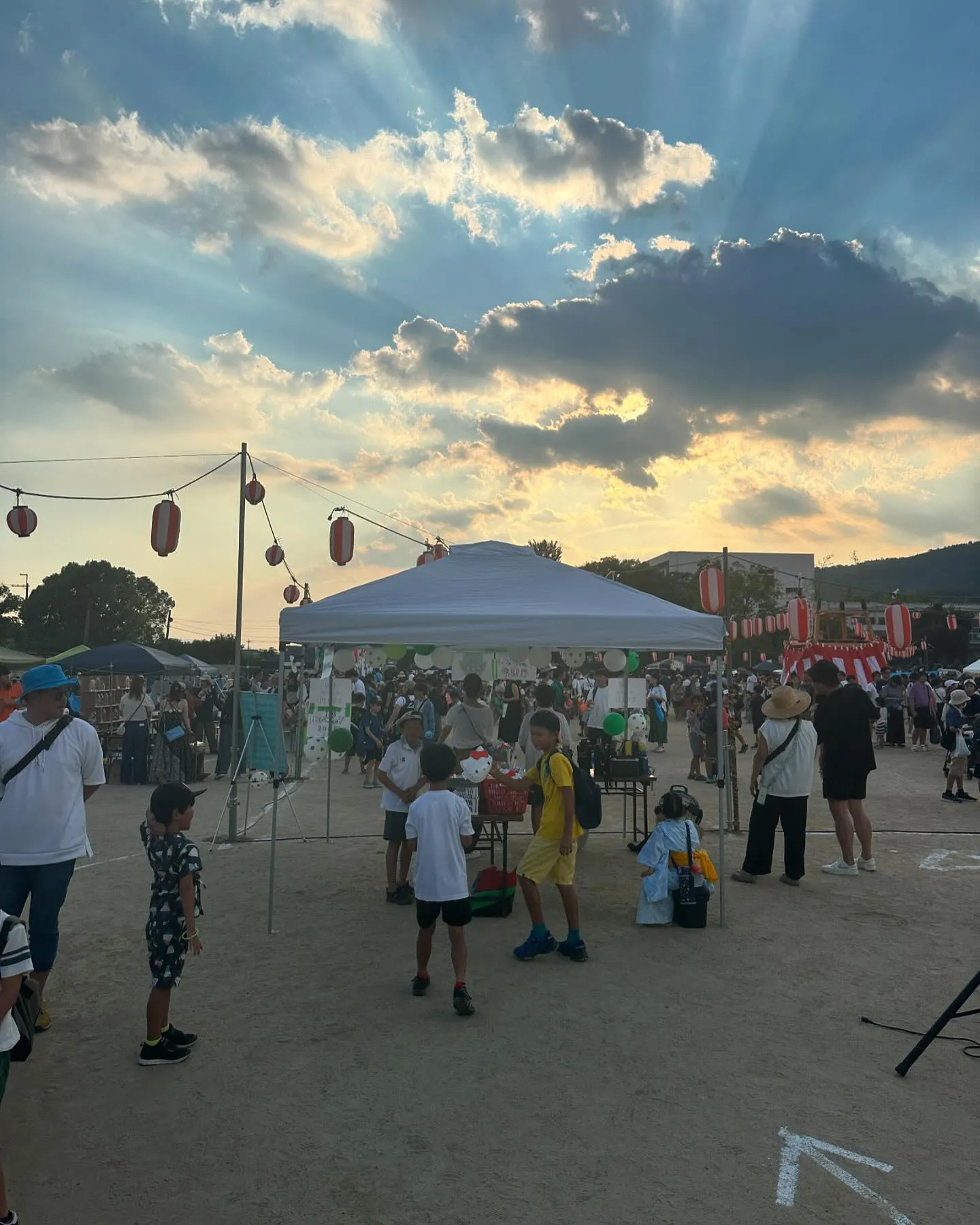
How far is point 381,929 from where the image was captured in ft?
19.4

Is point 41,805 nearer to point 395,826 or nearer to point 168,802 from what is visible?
point 168,802

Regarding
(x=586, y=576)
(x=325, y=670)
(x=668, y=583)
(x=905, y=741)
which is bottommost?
(x=905, y=741)

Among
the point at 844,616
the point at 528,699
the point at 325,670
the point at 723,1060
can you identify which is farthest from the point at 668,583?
the point at 723,1060

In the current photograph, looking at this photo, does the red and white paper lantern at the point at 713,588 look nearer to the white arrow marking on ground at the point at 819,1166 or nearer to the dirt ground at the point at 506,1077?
the dirt ground at the point at 506,1077

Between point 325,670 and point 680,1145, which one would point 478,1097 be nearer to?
point 680,1145

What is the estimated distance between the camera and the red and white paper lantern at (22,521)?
13.9 m

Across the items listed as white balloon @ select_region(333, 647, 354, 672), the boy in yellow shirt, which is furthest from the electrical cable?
white balloon @ select_region(333, 647, 354, 672)

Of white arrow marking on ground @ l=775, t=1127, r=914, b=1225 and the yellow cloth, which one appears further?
the yellow cloth

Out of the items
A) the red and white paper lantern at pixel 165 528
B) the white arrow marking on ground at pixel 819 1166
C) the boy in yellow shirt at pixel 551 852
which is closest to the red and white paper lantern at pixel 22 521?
the red and white paper lantern at pixel 165 528

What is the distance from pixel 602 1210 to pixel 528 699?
2229 centimetres

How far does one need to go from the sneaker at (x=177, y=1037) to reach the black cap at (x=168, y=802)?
1054 mm

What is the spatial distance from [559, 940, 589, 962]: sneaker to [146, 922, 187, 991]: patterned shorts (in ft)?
8.20

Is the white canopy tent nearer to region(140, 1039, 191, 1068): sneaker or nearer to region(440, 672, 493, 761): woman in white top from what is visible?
region(140, 1039, 191, 1068): sneaker

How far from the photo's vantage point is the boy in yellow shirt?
512 cm
